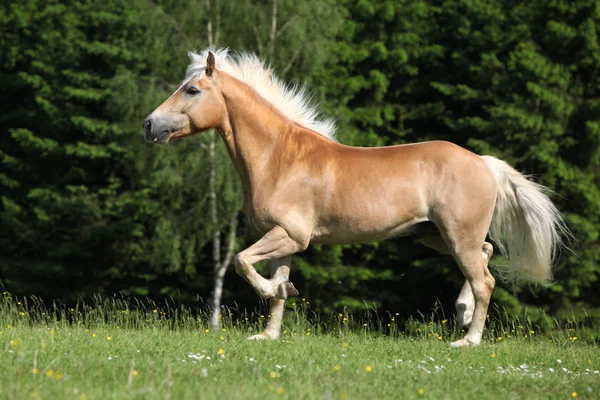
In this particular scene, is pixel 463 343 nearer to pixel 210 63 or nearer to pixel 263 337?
pixel 263 337

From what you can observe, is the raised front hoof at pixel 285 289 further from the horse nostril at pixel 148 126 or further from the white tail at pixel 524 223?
the white tail at pixel 524 223

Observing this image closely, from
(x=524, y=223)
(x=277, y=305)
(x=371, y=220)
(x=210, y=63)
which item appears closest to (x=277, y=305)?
(x=277, y=305)

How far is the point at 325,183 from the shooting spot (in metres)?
8.45

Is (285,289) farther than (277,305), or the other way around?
(277,305)

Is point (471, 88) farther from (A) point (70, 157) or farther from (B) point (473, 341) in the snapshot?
(B) point (473, 341)

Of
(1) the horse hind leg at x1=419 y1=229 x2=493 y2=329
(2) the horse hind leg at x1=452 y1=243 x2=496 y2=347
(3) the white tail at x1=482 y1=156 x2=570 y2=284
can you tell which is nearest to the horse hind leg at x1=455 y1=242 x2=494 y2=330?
(1) the horse hind leg at x1=419 y1=229 x2=493 y2=329

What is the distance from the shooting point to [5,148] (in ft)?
101

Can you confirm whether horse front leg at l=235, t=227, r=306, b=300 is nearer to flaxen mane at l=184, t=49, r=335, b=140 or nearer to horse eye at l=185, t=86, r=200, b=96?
flaxen mane at l=184, t=49, r=335, b=140

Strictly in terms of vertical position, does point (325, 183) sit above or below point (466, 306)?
above

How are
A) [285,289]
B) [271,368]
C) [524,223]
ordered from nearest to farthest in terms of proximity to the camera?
[271,368]
[285,289]
[524,223]

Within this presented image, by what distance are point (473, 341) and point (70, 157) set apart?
23.7 m

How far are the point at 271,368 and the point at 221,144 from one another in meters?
18.9

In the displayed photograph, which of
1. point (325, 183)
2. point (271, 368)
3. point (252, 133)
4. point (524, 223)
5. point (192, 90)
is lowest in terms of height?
point (271, 368)

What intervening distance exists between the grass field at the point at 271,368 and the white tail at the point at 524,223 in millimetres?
1228
